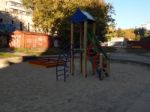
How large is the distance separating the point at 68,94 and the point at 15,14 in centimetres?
5306

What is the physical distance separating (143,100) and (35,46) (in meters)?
38.5

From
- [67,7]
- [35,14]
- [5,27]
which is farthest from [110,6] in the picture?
[5,27]

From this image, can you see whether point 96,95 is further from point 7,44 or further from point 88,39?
point 7,44

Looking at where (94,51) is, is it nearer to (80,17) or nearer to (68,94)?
(80,17)

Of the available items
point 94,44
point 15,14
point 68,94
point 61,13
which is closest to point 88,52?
point 94,44

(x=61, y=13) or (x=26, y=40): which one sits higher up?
(x=61, y=13)

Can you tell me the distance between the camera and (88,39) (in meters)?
16.5

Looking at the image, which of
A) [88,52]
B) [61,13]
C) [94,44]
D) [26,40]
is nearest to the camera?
[88,52]

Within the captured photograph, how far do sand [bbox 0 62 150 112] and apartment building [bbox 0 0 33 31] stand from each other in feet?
142

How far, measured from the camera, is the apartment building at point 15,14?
58.0 meters

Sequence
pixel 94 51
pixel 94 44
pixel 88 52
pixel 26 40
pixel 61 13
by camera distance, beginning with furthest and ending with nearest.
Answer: pixel 61 13
pixel 26 40
pixel 94 51
pixel 94 44
pixel 88 52

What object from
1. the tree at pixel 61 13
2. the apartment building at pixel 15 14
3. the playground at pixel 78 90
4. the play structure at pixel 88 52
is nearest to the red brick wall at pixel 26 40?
the tree at pixel 61 13

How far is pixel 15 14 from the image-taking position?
202ft

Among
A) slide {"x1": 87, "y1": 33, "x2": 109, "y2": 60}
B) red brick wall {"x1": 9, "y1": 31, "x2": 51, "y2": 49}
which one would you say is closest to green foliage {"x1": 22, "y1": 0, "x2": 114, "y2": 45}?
red brick wall {"x1": 9, "y1": 31, "x2": 51, "y2": 49}
